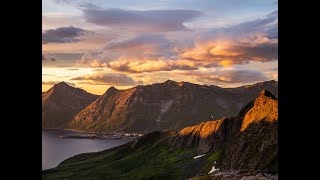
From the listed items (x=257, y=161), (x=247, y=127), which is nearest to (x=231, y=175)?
(x=257, y=161)
